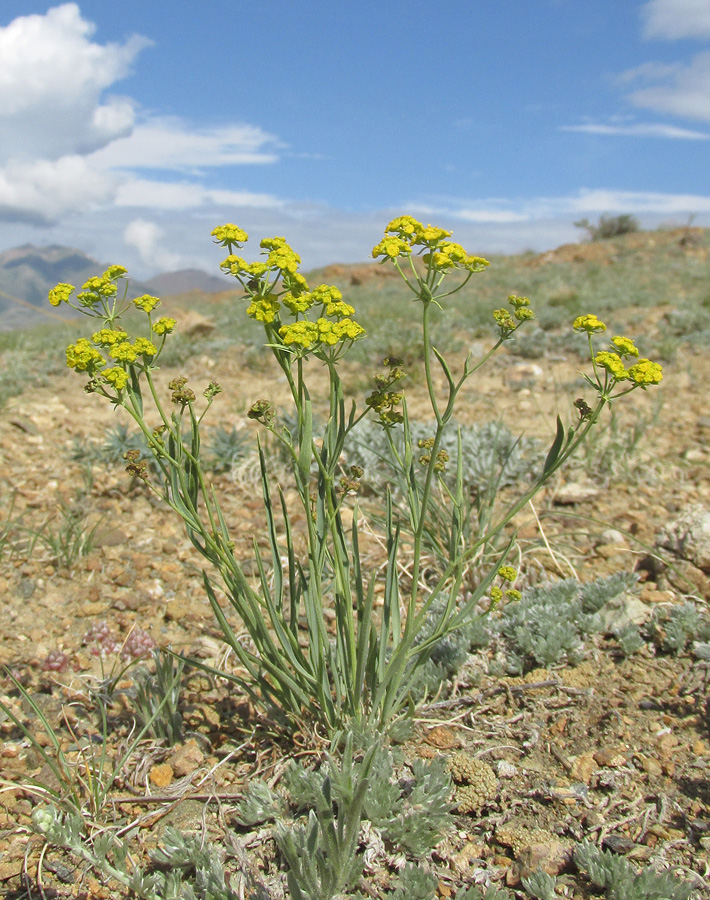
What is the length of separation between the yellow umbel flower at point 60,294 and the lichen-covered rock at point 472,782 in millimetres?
1690

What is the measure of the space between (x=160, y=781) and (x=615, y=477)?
120 inches

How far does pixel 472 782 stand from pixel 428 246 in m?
1.50

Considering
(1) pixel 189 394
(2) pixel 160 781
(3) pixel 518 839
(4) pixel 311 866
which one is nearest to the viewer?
(4) pixel 311 866

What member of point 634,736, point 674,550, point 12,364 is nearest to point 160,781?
point 634,736

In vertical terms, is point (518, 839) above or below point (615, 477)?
below

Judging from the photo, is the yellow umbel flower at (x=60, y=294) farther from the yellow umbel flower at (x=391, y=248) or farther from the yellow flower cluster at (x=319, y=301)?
the yellow umbel flower at (x=391, y=248)

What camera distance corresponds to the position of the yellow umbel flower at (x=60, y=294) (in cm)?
162

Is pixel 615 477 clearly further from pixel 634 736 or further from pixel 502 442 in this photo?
pixel 634 736

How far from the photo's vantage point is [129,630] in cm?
274

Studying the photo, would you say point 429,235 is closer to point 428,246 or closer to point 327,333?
point 428,246

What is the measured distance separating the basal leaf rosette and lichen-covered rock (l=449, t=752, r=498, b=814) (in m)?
1.27

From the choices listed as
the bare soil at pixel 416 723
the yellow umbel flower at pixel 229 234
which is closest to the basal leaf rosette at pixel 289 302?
the yellow umbel flower at pixel 229 234

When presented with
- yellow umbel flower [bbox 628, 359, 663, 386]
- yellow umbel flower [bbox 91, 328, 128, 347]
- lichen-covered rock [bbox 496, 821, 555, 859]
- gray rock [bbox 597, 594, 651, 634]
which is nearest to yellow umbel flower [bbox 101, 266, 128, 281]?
yellow umbel flower [bbox 91, 328, 128, 347]

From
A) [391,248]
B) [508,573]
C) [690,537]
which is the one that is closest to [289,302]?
[391,248]
